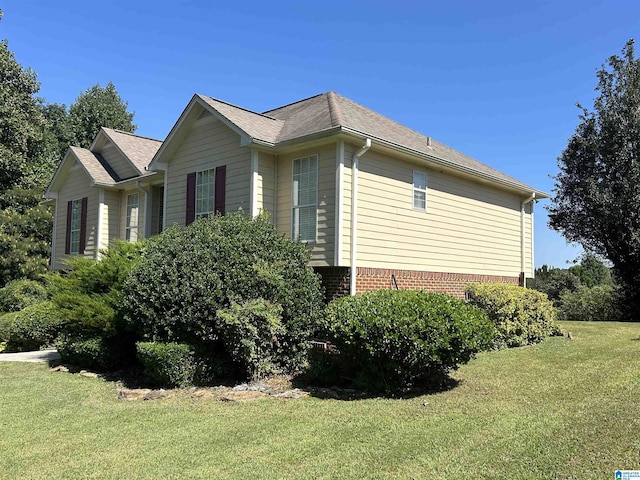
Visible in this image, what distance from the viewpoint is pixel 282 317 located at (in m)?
9.16

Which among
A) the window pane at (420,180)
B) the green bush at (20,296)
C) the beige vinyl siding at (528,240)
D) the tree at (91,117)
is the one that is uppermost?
the tree at (91,117)

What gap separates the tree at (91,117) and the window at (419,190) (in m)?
28.2

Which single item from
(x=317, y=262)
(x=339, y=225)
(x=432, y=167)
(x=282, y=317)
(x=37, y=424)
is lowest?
(x=37, y=424)

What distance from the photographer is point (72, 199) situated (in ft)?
66.2

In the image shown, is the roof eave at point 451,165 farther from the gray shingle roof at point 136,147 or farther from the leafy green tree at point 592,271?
the leafy green tree at point 592,271

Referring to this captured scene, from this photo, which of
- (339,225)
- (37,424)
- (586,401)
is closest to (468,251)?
(339,225)

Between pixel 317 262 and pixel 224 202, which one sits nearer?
pixel 317 262

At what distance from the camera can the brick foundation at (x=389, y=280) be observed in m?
11.4

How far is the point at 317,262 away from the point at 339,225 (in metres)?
1.00

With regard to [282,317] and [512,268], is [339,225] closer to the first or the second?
[282,317]

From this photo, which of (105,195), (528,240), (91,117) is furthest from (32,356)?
(91,117)

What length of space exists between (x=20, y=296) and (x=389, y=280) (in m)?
15.1

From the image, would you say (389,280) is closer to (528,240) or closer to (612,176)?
(528,240)

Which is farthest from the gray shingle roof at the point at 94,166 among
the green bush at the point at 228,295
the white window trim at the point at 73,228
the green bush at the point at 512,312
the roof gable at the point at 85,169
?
the green bush at the point at 512,312
